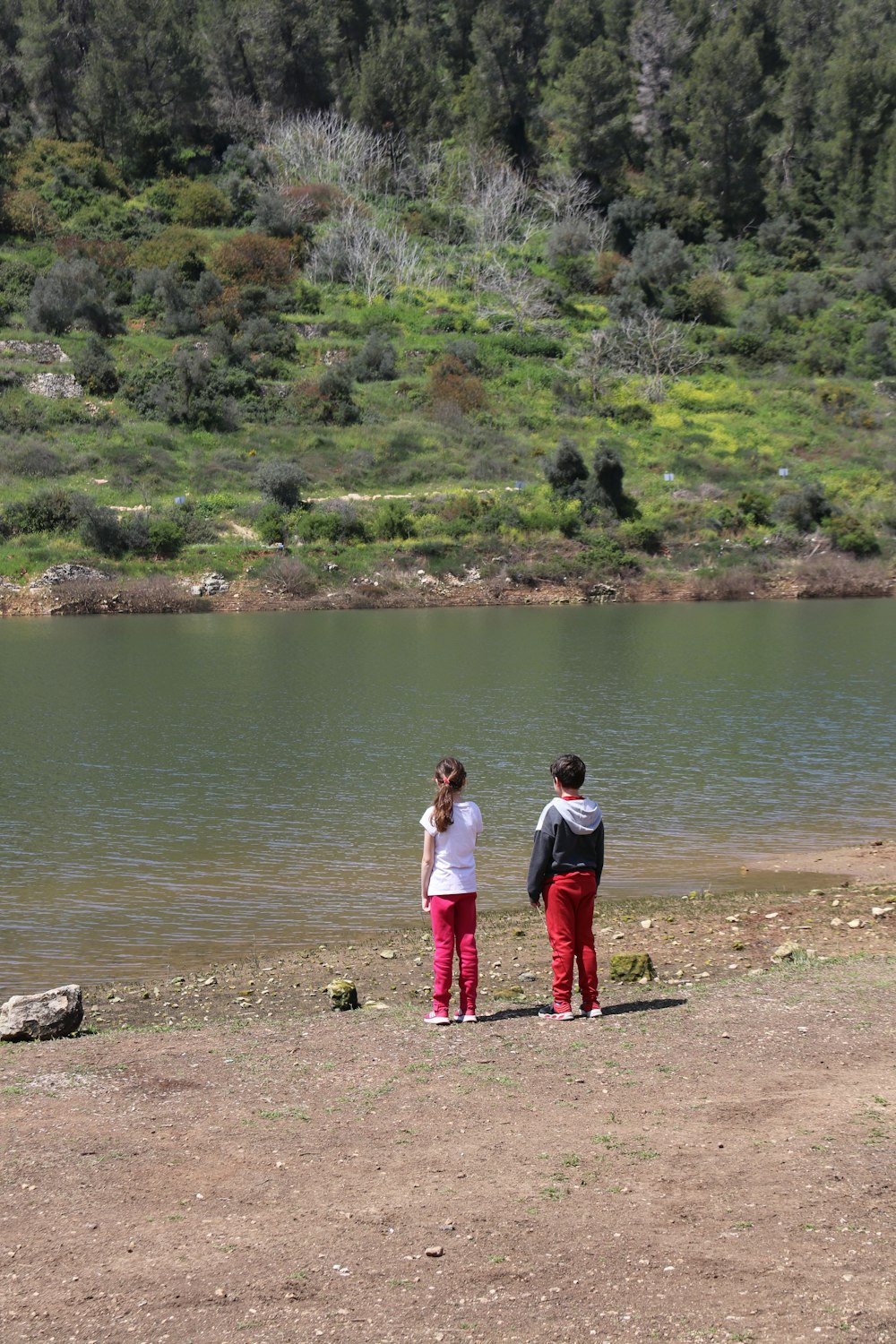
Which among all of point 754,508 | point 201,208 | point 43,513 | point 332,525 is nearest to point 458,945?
point 332,525

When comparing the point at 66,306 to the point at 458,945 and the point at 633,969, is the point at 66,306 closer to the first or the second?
the point at 633,969

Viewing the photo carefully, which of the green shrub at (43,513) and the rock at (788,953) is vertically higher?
the green shrub at (43,513)

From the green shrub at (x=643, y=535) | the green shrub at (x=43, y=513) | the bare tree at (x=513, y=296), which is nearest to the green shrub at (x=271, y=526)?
the green shrub at (x=43, y=513)

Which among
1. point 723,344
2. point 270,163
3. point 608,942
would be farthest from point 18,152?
point 608,942

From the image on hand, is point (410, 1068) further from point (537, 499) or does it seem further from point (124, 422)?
point (124, 422)

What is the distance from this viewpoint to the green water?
458 inches

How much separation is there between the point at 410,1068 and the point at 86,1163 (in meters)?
1.84

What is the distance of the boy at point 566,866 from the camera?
752 centimetres

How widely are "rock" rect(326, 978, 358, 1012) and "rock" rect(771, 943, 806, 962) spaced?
3204 millimetres

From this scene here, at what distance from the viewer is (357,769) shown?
18141 mm

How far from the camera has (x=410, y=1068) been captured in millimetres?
6723

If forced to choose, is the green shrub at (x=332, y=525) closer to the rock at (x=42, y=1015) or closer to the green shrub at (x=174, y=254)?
the green shrub at (x=174, y=254)

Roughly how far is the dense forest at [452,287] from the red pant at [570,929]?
4146 cm

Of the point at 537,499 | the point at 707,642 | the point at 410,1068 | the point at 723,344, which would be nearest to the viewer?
the point at 410,1068
